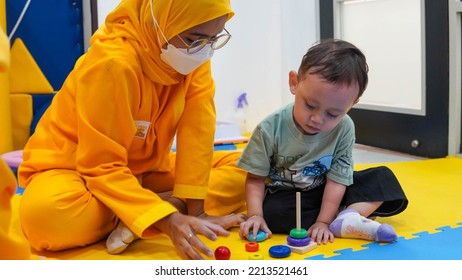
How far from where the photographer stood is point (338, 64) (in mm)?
1046

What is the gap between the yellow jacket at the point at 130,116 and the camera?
1004 mm

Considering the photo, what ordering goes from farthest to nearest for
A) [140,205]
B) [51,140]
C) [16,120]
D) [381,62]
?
[381,62] → [16,120] → [51,140] → [140,205]

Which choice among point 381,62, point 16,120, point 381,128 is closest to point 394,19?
point 381,62

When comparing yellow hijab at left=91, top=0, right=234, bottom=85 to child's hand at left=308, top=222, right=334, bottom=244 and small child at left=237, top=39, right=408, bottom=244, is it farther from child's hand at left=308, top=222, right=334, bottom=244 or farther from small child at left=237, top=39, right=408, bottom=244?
child's hand at left=308, top=222, right=334, bottom=244

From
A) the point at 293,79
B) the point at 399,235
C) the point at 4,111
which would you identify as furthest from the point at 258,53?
the point at 399,235

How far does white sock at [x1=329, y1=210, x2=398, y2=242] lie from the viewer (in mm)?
1037

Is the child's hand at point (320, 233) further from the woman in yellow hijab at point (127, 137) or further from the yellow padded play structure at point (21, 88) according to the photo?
the yellow padded play structure at point (21, 88)

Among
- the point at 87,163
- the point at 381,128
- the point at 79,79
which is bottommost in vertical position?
the point at 381,128

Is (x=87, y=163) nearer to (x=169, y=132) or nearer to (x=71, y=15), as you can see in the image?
(x=169, y=132)

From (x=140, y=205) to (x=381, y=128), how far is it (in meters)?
1.32

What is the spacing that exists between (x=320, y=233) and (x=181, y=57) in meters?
0.39

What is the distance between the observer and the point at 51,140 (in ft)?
3.68

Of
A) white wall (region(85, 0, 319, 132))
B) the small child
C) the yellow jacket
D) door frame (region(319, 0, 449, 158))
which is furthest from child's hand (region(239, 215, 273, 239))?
white wall (region(85, 0, 319, 132))
